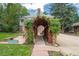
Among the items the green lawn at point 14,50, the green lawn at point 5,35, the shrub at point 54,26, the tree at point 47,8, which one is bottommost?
the green lawn at point 14,50

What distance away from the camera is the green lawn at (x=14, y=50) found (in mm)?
3969

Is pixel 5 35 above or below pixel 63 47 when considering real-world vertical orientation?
above

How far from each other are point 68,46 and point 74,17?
0.32m

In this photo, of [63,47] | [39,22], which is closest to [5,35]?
[39,22]

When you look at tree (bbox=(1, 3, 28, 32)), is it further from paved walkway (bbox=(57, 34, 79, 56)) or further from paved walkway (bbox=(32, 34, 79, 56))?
paved walkway (bbox=(57, 34, 79, 56))

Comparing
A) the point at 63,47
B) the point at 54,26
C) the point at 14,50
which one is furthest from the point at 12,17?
the point at 63,47

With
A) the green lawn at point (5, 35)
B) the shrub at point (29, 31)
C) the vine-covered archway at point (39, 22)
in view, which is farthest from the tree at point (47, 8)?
the green lawn at point (5, 35)

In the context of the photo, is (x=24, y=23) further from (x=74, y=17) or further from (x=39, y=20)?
(x=74, y=17)

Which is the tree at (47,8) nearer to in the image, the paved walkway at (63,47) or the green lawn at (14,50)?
the paved walkway at (63,47)

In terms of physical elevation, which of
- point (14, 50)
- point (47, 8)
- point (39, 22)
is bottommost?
point (14, 50)

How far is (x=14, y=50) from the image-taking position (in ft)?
13.1

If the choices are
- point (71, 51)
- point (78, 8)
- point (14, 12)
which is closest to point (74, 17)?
point (78, 8)

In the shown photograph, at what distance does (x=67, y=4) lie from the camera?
3953mm

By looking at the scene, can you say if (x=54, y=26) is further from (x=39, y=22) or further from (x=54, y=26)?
(x=39, y=22)
